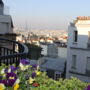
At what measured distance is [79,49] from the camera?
94.2ft

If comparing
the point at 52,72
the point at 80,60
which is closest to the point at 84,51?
the point at 80,60

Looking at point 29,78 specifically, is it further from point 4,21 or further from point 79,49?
point 79,49

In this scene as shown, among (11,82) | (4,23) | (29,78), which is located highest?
(4,23)

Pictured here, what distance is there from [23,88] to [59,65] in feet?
96.9

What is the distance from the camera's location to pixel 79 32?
28344 mm

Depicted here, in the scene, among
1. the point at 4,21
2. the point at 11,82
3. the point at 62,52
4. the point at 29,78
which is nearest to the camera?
the point at 11,82

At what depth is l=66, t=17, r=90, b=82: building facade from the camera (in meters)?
27.7

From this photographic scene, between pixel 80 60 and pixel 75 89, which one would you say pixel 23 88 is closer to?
pixel 75 89

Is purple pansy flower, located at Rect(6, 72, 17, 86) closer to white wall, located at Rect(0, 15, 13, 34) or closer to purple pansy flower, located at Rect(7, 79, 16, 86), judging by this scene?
purple pansy flower, located at Rect(7, 79, 16, 86)

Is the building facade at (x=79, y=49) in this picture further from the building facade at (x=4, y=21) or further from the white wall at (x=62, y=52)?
the white wall at (x=62, y=52)

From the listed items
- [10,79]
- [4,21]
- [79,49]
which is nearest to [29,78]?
[10,79]

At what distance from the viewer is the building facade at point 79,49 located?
90.9ft

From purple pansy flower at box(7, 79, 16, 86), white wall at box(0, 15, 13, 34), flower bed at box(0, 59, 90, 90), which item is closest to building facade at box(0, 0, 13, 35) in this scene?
white wall at box(0, 15, 13, 34)

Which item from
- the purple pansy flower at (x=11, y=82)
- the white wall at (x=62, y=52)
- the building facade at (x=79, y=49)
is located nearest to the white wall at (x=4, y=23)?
the building facade at (x=79, y=49)
